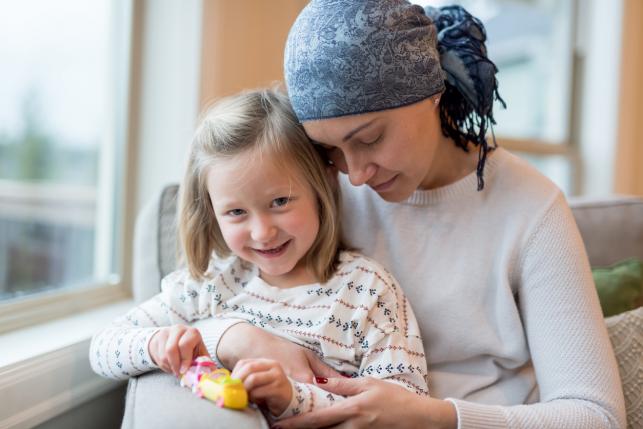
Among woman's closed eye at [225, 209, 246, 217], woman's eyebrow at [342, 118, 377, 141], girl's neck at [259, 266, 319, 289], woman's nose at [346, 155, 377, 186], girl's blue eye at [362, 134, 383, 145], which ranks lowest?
girl's neck at [259, 266, 319, 289]

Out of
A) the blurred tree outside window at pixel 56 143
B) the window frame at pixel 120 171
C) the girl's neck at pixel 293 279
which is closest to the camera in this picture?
the girl's neck at pixel 293 279

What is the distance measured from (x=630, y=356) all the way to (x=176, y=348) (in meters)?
0.96

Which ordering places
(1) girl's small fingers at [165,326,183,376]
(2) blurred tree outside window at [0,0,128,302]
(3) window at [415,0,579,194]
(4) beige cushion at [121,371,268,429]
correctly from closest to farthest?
1. (4) beige cushion at [121,371,268,429]
2. (1) girl's small fingers at [165,326,183,376]
3. (2) blurred tree outside window at [0,0,128,302]
4. (3) window at [415,0,579,194]

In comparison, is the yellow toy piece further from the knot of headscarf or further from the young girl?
the knot of headscarf

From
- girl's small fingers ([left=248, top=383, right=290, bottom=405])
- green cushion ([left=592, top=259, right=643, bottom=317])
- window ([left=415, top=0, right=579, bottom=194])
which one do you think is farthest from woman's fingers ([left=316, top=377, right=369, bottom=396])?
window ([left=415, top=0, right=579, bottom=194])

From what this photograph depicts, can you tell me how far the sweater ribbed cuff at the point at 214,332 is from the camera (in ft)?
3.77

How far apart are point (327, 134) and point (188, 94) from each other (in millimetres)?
763

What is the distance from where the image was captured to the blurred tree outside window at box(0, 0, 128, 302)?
5.58ft

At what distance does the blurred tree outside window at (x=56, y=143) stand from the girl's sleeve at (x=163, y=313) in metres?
0.55

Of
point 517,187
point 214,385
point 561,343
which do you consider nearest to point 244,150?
point 214,385

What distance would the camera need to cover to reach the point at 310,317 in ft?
3.92

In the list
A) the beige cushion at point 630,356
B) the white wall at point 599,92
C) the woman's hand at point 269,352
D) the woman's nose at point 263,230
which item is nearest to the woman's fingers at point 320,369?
the woman's hand at point 269,352

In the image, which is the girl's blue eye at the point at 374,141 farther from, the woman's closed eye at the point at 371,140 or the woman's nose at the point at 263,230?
the woman's nose at the point at 263,230

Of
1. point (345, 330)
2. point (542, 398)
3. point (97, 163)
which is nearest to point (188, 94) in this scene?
point (97, 163)
